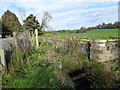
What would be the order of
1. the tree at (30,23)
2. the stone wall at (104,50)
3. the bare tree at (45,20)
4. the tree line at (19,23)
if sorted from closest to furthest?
the stone wall at (104,50), the tree line at (19,23), the tree at (30,23), the bare tree at (45,20)

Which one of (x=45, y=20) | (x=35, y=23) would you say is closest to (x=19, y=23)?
(x=35, y=23)

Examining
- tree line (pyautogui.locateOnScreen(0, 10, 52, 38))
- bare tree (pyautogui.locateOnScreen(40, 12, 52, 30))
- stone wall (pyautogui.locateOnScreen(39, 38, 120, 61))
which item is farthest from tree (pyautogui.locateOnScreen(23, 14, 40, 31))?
stone wall (pyautogui.locateOnScreen(39, 38, 120, 61))

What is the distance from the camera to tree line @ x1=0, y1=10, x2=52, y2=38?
56.2 feet

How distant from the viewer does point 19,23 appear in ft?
67.5

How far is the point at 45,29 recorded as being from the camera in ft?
75.7

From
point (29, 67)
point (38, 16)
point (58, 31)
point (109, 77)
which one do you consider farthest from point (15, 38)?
point (38, 16)

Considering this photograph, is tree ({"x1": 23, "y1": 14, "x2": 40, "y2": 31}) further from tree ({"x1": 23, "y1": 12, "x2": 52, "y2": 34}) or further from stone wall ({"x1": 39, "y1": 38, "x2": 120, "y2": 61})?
stone wall ({"x1": 39, "y1": 38, "x2": 120, "y2": 61})

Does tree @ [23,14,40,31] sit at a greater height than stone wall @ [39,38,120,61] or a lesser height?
greater

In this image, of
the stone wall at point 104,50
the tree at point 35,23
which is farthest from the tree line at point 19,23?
the stone wall at point 104,50

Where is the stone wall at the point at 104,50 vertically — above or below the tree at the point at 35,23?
below

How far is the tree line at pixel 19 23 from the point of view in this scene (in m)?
17.1

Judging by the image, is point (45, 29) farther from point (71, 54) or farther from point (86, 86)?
point (86, 86)

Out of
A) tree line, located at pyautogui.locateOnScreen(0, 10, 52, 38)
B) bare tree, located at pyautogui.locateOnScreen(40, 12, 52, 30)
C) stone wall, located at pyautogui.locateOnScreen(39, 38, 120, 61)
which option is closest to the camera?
stone wall, located at pyautogui.locateOnScreen(39, 38, 120, 61)

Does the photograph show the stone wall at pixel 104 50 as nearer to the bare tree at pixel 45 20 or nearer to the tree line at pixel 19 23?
the tree line at pixel 19 23
